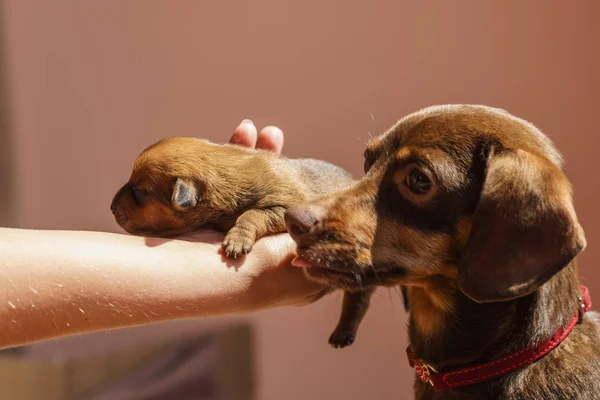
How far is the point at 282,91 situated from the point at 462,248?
1.97 metres

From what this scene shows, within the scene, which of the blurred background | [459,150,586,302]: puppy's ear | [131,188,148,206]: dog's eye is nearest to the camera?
[459,150,586,302]: puppy's ear

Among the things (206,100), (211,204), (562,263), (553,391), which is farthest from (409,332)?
(206,100)

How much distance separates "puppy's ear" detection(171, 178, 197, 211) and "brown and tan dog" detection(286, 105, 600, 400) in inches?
23.8

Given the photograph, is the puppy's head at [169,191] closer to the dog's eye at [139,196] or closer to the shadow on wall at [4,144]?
the dog's eye at [139,196]

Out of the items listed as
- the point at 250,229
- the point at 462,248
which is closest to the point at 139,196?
the point at 250,229

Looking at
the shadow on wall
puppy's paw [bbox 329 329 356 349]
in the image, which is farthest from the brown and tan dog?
the shadow on wall

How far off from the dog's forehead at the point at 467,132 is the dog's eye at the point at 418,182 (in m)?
0.07

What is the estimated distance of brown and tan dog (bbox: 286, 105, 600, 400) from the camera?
1.41 metres

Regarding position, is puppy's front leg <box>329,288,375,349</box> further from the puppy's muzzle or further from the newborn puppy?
the puppy's muzzle

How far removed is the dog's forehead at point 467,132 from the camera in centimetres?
149

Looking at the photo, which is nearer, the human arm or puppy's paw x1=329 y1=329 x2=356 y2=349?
the human arm

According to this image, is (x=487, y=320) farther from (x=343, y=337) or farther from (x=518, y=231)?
(x=343, y=337)

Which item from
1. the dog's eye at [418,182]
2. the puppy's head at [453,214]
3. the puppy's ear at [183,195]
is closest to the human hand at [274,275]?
the puppy's ear at [183,195]

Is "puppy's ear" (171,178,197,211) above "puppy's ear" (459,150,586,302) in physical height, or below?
below
